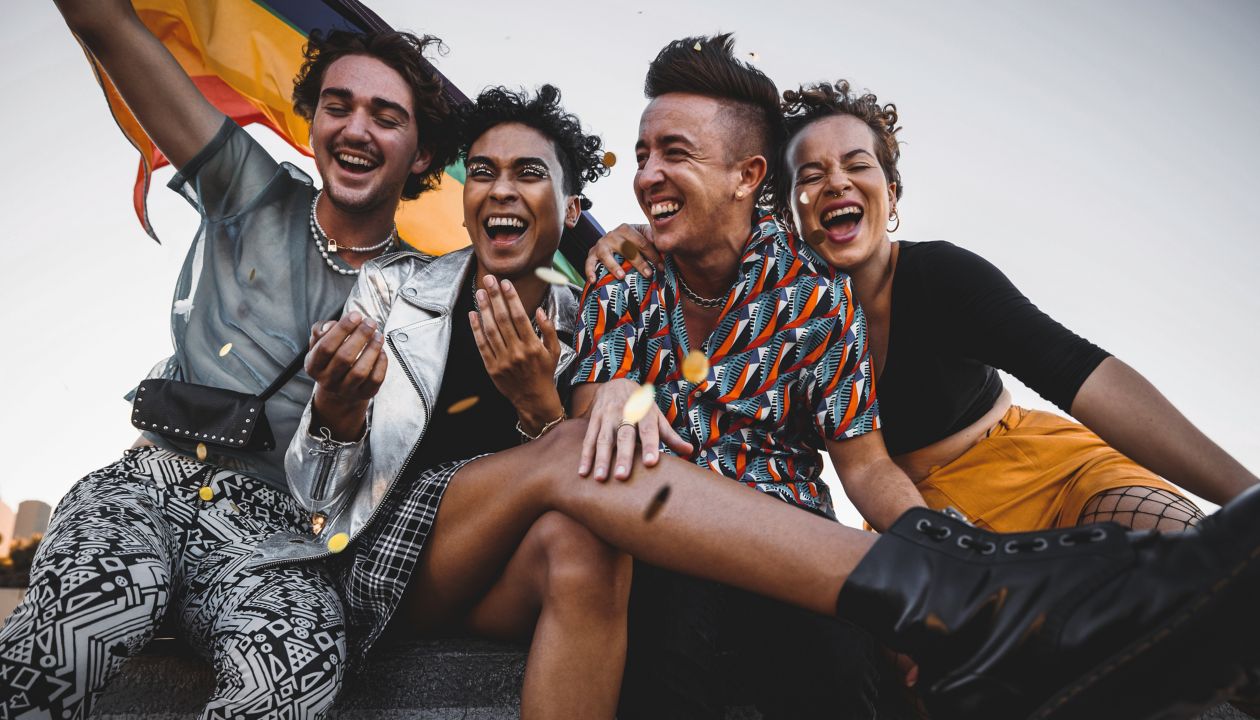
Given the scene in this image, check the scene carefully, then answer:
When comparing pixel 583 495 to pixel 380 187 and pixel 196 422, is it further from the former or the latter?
pixel 380 187

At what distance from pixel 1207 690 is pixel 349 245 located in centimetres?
270

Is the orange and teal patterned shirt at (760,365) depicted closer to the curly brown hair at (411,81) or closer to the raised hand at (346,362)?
the raised hand at (346,362)

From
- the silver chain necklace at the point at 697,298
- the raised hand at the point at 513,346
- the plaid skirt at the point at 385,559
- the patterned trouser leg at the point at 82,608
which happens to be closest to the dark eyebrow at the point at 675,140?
the silver chain necklace at the point at 697,298

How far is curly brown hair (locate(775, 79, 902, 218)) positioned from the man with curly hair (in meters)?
1.40

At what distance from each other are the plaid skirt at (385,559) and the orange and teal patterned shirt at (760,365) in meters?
0.54

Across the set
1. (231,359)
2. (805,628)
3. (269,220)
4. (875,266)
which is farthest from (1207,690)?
(269,220)

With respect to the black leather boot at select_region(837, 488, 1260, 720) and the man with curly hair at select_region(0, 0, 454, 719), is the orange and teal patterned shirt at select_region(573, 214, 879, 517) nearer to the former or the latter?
the black leather boot at select_region(837, 488, 1260, 720)

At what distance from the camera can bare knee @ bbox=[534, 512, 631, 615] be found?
5.30 ft

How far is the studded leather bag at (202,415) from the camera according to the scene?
2172mm

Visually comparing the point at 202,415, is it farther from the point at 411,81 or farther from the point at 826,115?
the point at 826,115

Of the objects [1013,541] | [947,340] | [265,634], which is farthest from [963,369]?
[265,634]

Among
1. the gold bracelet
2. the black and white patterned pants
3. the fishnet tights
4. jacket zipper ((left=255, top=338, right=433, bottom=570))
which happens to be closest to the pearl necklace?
jacket zipper ((left=255, top=338, right=433, bottom=570))

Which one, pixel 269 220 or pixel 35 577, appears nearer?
pixel 35 577

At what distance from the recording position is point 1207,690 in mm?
1114
